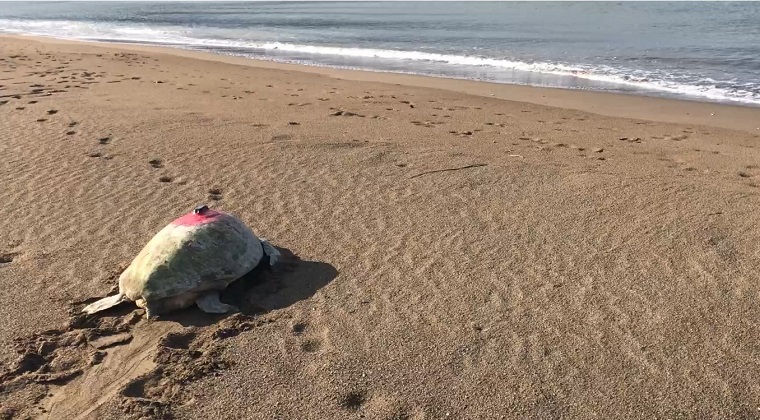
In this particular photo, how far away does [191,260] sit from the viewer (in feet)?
12.9

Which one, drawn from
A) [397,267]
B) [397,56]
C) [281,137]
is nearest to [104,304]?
[397,267]

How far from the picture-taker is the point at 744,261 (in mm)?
4473

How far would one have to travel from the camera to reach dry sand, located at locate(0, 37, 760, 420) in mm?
3242

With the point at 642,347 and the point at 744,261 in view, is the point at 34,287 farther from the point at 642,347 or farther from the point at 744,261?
the point at 744,261

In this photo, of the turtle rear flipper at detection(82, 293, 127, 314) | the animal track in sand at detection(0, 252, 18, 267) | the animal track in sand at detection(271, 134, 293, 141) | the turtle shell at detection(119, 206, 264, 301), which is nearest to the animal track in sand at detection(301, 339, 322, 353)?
the turtle shell at detection(119, 206, 264, 301)

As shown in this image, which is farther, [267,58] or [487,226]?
[267,58]

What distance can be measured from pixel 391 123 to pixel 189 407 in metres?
6.08

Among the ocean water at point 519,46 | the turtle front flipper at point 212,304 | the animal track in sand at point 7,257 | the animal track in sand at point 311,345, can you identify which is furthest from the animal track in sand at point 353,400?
the ocean water at point 519,46

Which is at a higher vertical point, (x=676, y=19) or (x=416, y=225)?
(x=676, y=19)

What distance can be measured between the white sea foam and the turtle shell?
32.0 feet

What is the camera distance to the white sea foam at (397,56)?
1195 centimetres

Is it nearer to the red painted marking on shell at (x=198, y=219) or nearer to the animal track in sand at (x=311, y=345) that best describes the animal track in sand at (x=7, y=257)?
the red painted marking on shell at (x=198, y=219)

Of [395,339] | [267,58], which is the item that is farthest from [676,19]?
[395,339]

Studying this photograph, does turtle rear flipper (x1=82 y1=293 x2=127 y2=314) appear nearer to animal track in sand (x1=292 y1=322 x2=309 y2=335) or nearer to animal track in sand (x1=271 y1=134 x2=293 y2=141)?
animal track in sand (x1=292 y1=322 x2=309 y2=335)
